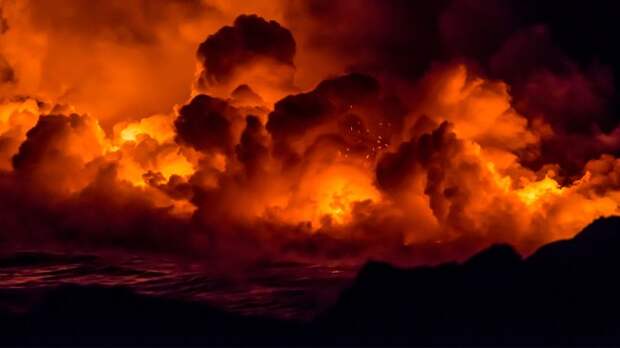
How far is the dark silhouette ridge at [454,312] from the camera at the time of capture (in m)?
23.8

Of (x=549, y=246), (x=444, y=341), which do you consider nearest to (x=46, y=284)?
(x=444, y=341)

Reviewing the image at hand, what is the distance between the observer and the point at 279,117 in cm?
3312

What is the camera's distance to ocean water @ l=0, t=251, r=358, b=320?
91.7 ft

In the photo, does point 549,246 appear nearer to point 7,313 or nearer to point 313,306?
point 313,306

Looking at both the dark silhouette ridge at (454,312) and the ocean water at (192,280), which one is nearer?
the dark silhouette ridge at (454,312)

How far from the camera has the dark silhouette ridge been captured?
2383 cm

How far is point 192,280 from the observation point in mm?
30875

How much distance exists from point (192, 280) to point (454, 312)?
32.1ft

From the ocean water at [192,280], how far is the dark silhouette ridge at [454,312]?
1608 millimetres

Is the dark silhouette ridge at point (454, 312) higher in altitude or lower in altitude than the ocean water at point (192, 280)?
lower

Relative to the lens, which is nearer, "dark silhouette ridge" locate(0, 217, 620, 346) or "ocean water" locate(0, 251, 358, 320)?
"dark silhouette ridge" locate(0, 217, 620, 346)

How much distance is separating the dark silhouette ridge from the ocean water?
1.61m

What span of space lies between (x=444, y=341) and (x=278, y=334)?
14.2 ft

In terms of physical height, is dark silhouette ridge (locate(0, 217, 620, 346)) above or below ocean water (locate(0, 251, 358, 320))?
below
